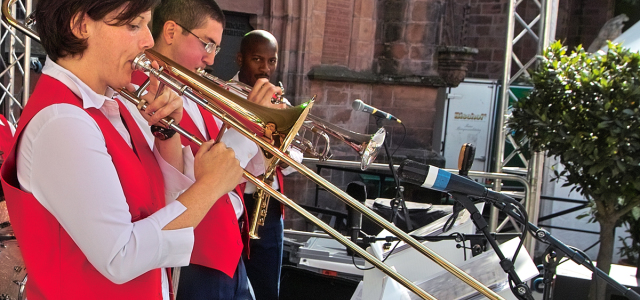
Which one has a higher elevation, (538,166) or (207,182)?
(207,182)

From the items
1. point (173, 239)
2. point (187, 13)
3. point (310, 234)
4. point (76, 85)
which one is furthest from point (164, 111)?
point (310, 234)

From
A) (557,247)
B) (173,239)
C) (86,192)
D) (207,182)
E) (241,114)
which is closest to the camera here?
(86,192)

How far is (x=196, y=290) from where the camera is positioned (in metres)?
2.08

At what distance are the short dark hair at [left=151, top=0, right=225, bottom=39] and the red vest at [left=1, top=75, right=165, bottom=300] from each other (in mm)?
995

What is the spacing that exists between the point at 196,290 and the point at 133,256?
73cm

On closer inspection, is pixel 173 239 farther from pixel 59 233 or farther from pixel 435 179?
pixel 435 179

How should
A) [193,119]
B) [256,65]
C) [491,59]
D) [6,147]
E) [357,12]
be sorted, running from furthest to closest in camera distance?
[491,59] < [357,12] < [256,65] < [6,147] < [193,119]

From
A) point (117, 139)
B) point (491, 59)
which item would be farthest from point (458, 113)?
point (117, 139)

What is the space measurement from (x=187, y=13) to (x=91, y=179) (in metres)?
1.26

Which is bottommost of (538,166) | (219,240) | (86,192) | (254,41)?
(219,240)

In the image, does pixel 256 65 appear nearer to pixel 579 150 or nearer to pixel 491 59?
pixel 579 150

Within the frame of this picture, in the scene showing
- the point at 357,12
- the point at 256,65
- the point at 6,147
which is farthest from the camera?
the point at 357,12

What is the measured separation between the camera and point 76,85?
1491mm

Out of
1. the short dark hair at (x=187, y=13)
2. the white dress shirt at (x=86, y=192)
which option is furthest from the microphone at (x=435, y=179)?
the short dark hair at (x=187, y=13)
